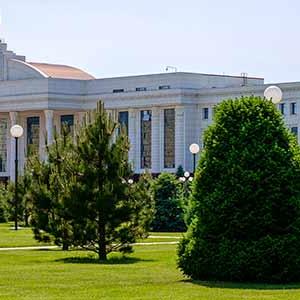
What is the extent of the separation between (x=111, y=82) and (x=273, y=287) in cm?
8644

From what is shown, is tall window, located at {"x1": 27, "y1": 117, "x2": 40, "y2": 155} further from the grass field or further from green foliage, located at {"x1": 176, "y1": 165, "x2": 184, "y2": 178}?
the grass field

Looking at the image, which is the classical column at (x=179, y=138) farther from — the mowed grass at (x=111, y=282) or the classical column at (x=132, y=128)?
the mowed grass at (x=111, y=282)

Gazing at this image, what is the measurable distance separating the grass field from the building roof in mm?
81304

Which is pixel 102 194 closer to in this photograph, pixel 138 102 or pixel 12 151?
pixel 138 102

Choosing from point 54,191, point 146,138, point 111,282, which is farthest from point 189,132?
point 111,282

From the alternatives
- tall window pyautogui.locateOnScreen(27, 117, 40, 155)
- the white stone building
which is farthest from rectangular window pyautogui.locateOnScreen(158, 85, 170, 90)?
tall window pyautogui.locateOnScreen(27, 117, 40, 155)

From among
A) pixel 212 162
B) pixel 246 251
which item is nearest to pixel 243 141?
pixel 212 162

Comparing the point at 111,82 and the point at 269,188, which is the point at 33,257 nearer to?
the point at 269,188

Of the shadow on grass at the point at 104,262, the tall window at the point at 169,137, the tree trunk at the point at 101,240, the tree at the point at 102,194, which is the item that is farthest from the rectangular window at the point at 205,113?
the tree trunk at the point at 101,240

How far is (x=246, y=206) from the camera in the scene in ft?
63.8

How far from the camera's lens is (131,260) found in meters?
28.0

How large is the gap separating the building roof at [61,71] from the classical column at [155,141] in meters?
13.0

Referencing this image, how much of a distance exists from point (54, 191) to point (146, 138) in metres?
70.8

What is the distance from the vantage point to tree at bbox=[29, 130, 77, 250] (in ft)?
92.9
